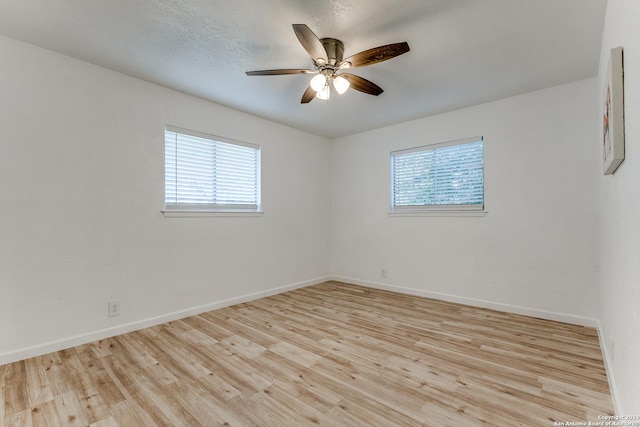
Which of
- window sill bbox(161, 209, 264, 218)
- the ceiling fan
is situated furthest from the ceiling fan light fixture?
window sill bbox(161, 209, 264, 218)

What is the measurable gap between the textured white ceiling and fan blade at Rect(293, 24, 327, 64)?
22 centimetres

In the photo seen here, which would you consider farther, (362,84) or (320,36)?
(362,84)

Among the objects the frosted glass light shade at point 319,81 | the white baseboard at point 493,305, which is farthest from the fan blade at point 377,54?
the white baseboard at point 493,305

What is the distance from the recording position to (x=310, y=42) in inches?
74.1

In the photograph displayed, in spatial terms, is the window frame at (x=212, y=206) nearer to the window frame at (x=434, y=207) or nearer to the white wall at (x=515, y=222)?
the white wall at (x=515, y=222)

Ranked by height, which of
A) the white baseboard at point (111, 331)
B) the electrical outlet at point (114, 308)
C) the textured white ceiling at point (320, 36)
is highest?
the textured white ceiling at point (320, 36)

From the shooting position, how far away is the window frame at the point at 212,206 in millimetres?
3191

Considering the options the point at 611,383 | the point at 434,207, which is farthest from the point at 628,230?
the point at 434,207

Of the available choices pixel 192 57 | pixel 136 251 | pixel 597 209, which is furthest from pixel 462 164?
pixel 136 251

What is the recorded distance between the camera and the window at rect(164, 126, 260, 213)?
10.7 ft

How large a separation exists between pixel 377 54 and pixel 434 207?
98.6 inches

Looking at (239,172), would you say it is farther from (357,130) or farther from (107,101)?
(357,130)

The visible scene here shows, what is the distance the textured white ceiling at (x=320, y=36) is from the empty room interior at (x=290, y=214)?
0.8 inches

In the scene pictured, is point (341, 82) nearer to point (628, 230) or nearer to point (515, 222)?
point (628, 230)
